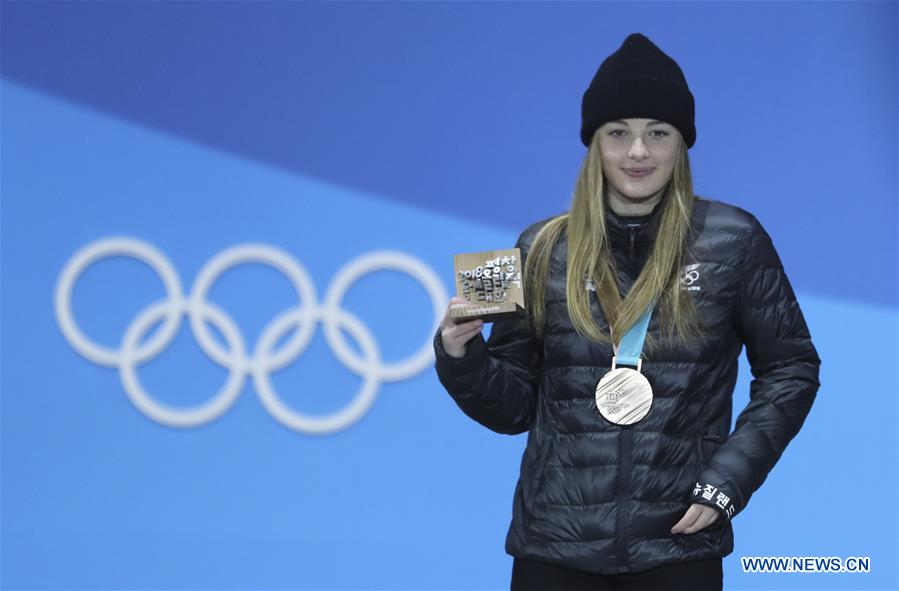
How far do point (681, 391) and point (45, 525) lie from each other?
3.34 meters

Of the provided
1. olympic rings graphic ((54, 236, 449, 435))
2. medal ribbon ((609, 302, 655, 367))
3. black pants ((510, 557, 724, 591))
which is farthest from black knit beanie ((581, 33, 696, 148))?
olympic rings graphic ((54, 236, 449, 435))

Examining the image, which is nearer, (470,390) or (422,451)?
(470,390)

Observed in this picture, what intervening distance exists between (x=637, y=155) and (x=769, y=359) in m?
0.50

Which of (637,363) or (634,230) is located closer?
(637,363)

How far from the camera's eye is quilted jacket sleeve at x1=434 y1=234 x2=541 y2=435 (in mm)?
2727

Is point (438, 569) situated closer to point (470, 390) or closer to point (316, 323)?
point (316, 323)

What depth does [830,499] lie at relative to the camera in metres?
4.83

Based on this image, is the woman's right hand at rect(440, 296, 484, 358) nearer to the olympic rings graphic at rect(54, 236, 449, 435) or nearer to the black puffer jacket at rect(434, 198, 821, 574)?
the black puffer jacket at rect(434, 198, 821, 574)

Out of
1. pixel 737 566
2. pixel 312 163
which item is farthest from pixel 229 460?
pixel 737 566

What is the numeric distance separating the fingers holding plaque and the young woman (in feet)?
0.19

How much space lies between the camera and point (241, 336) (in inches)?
199

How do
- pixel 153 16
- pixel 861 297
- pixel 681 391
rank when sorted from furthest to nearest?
pixel 153 16 → pixel 861 297 → pixel 681 391

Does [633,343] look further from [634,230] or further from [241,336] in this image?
[241,336]

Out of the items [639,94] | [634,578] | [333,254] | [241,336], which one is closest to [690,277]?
[639,94]
